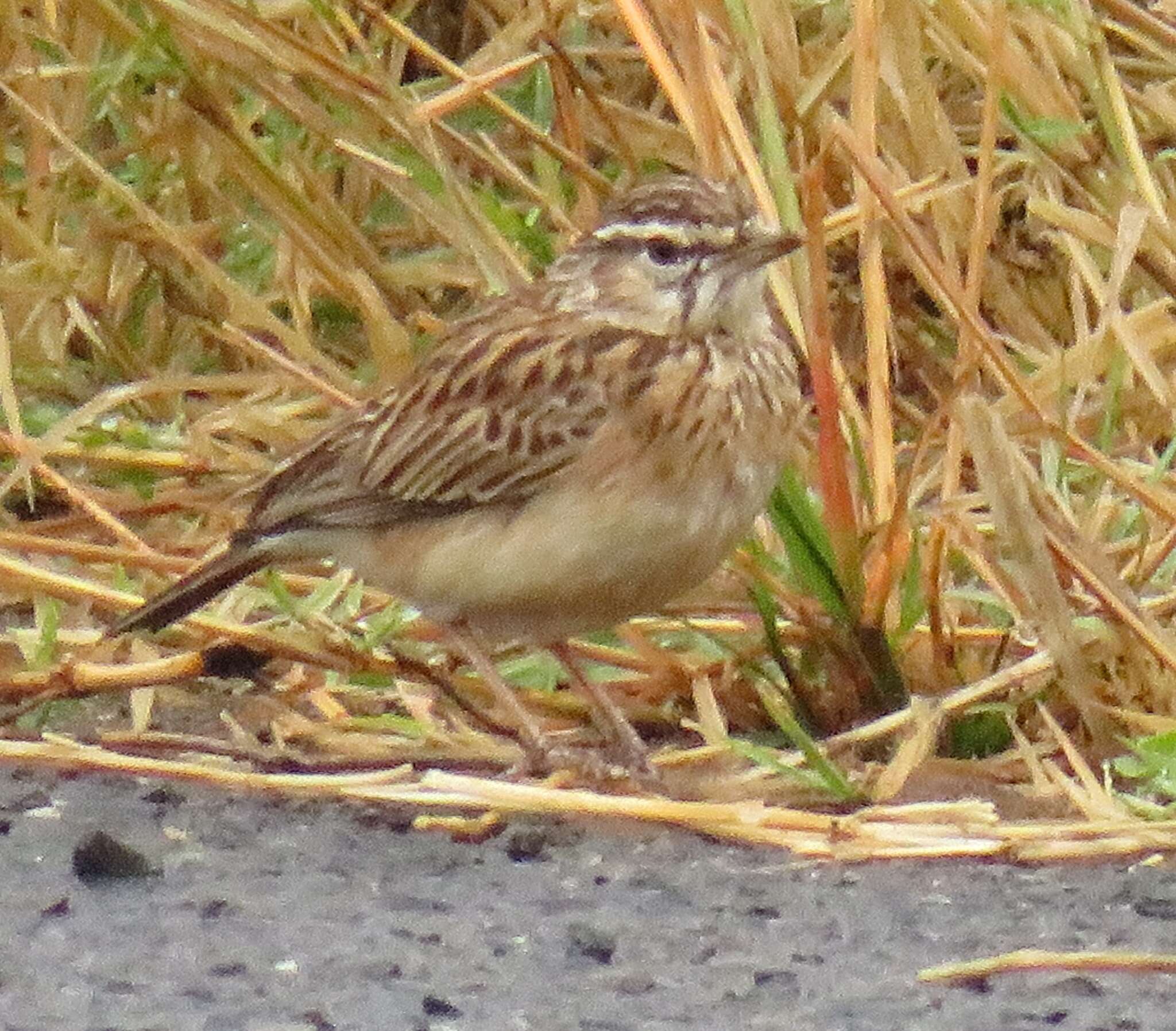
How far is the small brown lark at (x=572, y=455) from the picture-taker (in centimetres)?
452

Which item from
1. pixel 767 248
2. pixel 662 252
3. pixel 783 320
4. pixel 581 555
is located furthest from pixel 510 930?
pixel 783 320

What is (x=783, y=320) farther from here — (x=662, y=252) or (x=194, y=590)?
(x=194, y=590)

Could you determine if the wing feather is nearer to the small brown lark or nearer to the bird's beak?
the small brown lark

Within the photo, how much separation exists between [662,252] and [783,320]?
454 mm

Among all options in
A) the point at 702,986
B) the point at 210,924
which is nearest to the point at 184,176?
the point at 210,924

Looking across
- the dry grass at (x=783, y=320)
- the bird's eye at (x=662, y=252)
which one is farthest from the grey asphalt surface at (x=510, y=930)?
the bird's eye at (x=662, y=252)

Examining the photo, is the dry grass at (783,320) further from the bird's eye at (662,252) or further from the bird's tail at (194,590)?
the bird's eye at (662,252)

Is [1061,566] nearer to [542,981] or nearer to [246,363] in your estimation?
[542,981]

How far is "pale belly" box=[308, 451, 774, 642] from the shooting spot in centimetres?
446

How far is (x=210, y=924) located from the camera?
3707mm

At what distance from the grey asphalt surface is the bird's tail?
0.61 metres

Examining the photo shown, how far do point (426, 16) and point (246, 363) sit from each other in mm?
1024

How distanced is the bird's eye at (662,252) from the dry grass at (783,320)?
18cm

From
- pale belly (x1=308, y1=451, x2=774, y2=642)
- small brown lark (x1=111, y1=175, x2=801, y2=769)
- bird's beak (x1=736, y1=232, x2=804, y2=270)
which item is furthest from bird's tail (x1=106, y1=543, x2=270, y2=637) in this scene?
bird's beak (x1=736, y1=232, x2=804, y2=270)
